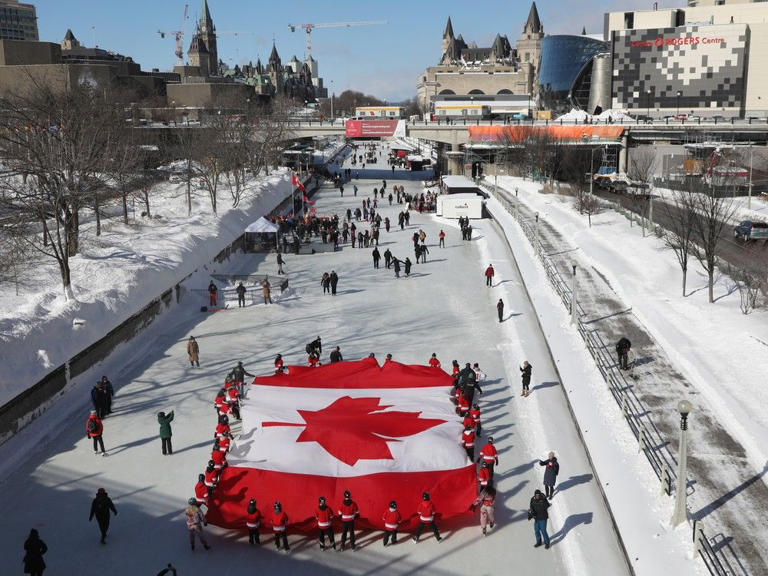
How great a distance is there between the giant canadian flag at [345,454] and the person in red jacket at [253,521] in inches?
11.9

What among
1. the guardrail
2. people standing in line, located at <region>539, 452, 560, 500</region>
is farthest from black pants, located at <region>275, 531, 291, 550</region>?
A: the guardrail

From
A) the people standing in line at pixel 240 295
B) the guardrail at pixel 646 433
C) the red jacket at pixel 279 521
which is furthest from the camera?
the people standing in line at pixel 240 295

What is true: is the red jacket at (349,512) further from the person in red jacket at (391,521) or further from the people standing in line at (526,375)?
the people standing in line at (526,375)

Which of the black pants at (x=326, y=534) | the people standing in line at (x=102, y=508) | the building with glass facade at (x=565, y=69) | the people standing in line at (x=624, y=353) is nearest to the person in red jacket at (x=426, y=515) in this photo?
the black pants at (x=326, y=534)

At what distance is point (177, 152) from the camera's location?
63.6 m

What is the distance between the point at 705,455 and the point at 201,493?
30.8ft

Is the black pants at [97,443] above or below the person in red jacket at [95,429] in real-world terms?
below

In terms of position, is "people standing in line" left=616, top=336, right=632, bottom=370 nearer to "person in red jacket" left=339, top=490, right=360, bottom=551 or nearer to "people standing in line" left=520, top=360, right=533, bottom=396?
"people standing in line" left=520, top=360, right=533, bottom=396

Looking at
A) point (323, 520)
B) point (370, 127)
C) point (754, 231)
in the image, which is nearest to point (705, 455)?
point (323, 520)

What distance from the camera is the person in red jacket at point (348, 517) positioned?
11133 mm

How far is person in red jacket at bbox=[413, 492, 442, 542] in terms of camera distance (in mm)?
11344

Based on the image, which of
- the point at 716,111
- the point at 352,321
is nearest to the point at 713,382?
the point at 352,321

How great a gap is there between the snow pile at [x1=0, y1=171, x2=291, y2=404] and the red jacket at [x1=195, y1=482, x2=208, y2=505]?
6.20 metres

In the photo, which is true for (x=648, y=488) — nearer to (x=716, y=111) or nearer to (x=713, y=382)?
(x=713, y=382)
